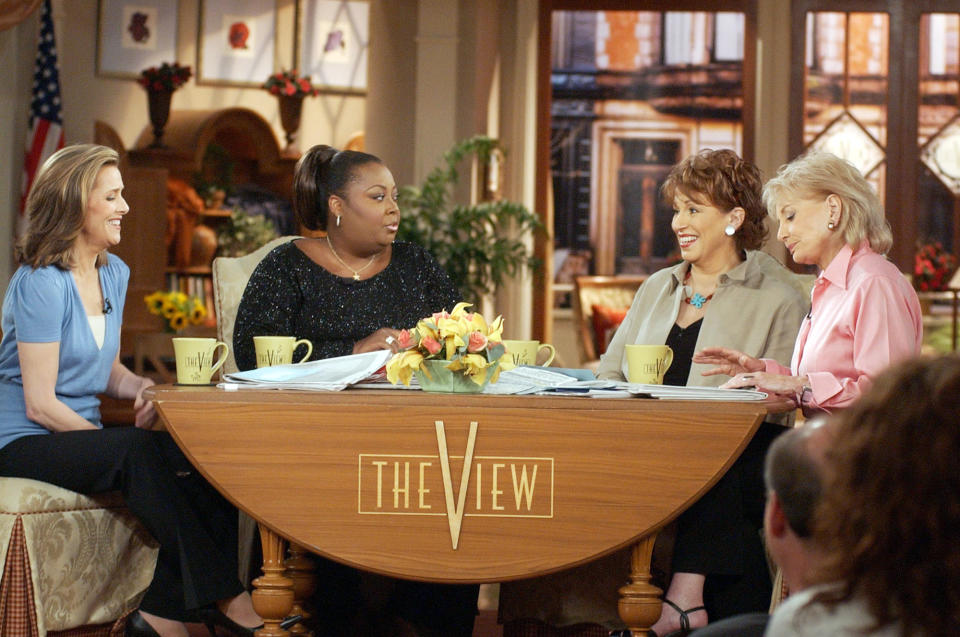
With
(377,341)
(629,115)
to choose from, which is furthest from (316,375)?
(629,115)

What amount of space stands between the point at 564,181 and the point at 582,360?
8.14ft

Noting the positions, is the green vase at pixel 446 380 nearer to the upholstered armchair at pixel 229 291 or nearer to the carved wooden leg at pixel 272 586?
the carved wooden leg at pixel 272 586

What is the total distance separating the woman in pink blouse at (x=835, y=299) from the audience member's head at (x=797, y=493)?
1.34m

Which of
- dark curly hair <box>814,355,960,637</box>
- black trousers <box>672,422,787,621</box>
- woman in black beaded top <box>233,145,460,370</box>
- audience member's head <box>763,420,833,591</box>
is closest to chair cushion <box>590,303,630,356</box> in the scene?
woman in black beaded top <box>233,145,460,370</box>

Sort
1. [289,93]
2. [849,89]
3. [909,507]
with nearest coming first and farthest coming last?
1. [909,507]
2. [289,93]
3. [849,89]

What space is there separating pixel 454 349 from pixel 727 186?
1030 millimetres

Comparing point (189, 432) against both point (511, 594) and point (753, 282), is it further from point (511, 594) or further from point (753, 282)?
point (753, 282)

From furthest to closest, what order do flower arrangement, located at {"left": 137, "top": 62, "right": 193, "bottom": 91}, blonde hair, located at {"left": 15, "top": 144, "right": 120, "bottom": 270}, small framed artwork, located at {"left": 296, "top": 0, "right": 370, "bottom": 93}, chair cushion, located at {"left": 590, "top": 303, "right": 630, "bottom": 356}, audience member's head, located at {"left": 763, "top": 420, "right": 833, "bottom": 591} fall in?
small framed artwork, located at {"left": 296, "top": 0, "right": 370, "bottom": 93}, chair cushion, located at {"left": 590, "top": 303, "right": 630, "bottom": 356}, flower arrangement, located at {"left": 137, "top": 62, "right": 193, "bottom": 91}, blonde hair, located at {"left": 15, "top": 144, "right": 120, "bottom": 270}, audience member's head, located at {"left": 763, "top": 420, "right": 833, "bottom": 591}

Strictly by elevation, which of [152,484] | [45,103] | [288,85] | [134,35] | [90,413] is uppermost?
[134,35]

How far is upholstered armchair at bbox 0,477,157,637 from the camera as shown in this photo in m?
2.75

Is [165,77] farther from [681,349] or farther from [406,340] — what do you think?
[406,340]

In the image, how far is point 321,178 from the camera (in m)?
3.48

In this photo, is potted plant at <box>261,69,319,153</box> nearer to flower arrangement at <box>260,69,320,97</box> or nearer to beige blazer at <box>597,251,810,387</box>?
flower arrangement at <box>260,69,320,97</box>

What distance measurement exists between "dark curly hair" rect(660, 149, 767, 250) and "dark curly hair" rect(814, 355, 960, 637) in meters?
2.05
